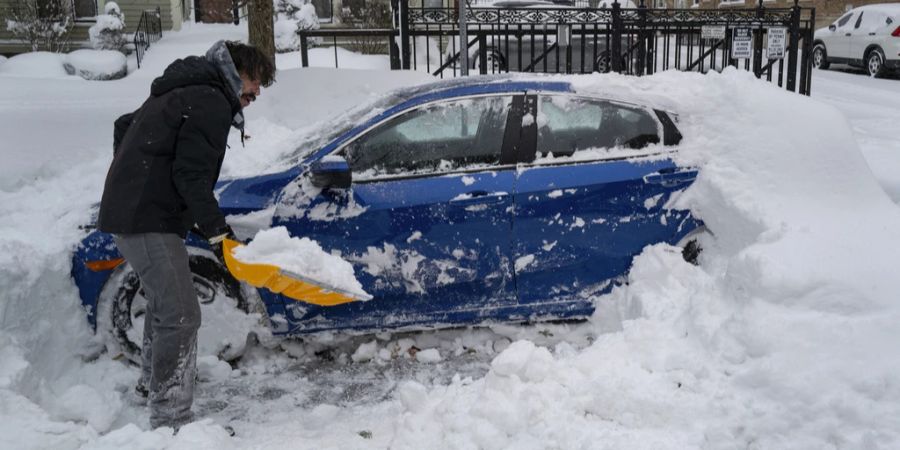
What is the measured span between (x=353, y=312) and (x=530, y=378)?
4.44 ft

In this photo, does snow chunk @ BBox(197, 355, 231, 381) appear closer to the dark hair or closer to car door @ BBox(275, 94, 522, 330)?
car door @ BBox(275, 94, 522, 330)

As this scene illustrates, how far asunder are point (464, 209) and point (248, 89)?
4.46 ft

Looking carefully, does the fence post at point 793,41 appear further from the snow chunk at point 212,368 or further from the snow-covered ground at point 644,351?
the snow chunk at point 212,368

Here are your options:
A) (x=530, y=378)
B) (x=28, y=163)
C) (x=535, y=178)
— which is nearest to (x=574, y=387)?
Answer: (x=530, y=378)

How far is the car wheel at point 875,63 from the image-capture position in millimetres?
18359

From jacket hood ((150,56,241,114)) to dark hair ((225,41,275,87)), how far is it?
0.11 m

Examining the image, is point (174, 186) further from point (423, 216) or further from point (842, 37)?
point (842, 37)

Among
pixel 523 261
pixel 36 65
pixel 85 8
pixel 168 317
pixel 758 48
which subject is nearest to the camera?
pixel 168 317

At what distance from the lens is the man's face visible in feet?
11.8

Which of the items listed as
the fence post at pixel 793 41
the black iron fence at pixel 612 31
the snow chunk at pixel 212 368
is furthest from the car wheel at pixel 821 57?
the snow chunk at pixel 212 368

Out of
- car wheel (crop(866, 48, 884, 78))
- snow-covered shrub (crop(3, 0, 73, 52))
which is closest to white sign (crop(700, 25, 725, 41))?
car wheel (crop(866, 48, 884, 78))

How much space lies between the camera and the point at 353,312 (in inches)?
175

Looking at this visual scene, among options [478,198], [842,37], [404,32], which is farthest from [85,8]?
[478,198]

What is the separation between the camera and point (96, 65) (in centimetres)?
1667
